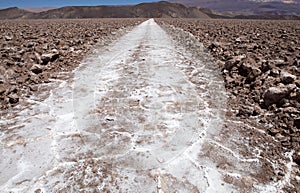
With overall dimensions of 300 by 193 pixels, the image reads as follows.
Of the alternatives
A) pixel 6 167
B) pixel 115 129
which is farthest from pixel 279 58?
pixel 6 167

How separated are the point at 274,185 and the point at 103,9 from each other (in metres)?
139

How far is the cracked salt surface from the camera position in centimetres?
353

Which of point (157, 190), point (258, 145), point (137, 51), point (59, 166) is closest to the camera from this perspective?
point (157, 190)

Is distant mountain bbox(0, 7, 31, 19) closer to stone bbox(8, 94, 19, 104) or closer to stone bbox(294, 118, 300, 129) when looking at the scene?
stone bbox(8, 94, 19, 104)

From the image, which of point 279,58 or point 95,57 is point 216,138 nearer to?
point 279,58

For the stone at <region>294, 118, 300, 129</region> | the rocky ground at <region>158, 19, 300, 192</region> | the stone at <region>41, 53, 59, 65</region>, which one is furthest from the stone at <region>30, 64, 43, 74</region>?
the stone at <region>294, 118, 300, 129</region>

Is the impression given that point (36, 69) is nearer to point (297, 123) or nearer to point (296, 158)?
point (297, 123)

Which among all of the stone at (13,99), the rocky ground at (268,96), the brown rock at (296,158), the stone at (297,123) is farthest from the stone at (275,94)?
the stone at (13,99)

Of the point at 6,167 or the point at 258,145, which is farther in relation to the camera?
the point at 258,145

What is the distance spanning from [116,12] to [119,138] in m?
130

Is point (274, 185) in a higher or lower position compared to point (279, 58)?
lower

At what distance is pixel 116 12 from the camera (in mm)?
126938

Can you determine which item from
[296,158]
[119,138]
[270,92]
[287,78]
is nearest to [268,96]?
[270,92]

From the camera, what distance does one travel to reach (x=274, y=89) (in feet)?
18.0
